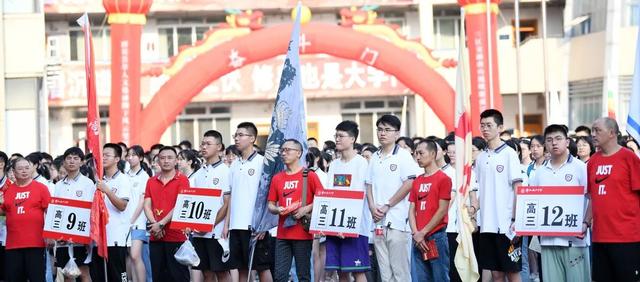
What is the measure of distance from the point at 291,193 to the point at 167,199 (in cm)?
170

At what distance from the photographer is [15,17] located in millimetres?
24766

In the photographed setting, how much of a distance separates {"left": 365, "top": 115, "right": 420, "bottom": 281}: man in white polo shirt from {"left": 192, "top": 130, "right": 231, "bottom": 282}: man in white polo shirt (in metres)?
1.57

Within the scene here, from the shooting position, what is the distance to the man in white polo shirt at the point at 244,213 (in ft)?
40.7

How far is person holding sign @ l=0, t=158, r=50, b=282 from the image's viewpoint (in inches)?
507

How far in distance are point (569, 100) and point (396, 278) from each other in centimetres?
2547

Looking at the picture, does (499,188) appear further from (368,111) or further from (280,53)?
(368,111)

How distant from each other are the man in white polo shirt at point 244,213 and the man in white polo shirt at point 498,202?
91.2 inches

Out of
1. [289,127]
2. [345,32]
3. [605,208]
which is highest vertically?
[345,32]

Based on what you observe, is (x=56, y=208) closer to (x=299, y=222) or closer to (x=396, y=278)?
(x=299, y=222)

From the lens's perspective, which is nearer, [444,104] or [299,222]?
[299,222]

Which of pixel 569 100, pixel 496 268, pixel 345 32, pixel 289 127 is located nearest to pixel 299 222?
pixel 289 127

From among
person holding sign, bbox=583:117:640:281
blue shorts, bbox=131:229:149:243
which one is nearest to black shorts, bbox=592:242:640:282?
person holding sign, bbox=583:117:640:281

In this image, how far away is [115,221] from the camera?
13164mm

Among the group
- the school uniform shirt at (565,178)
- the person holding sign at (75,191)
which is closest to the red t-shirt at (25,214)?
the person holding sign at (75,191)
